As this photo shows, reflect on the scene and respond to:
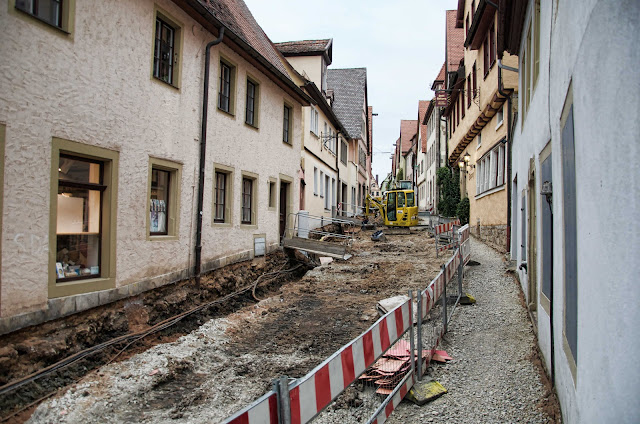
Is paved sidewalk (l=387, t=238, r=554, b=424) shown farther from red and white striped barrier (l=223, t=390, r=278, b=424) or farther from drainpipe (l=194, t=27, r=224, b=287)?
drainpipe (l=194, t=27, r=224, b=287)

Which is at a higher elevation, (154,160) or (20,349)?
(154,160)

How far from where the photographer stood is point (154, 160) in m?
8.24

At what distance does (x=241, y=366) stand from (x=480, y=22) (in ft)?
44.3

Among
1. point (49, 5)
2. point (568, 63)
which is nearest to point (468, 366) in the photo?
point (568, 63)

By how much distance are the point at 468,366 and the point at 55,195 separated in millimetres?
5593

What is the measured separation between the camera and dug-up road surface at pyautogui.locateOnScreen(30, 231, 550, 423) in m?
5.10

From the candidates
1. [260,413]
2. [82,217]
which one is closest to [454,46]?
[82,217]

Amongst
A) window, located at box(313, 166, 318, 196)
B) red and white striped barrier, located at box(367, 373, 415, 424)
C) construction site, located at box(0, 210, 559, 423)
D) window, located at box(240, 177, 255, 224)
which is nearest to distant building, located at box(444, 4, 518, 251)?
construction site, located at box(0, 210, 559, 423)

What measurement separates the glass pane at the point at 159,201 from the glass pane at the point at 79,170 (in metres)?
1.41

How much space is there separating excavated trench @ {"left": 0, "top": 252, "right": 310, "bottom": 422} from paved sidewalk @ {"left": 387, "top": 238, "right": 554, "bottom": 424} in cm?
325

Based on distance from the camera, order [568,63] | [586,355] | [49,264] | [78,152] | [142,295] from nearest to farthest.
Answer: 1. [586,355]
2. [568,63]
3. [49,264]
4. [78,152]
5. [142,295]

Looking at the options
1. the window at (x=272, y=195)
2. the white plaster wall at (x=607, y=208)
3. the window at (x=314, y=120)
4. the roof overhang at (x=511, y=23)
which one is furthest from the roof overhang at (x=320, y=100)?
the white plaster wall at (x=607, y=208)

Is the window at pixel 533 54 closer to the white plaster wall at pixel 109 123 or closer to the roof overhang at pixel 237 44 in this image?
the roof overhang at pixel 237 44

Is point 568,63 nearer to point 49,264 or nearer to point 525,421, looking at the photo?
point 525,421
